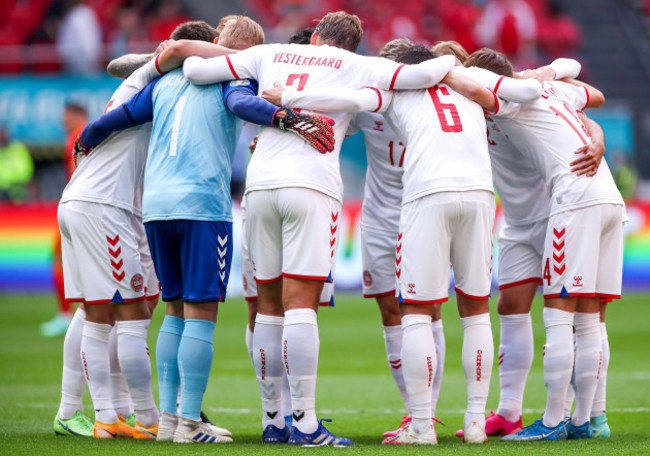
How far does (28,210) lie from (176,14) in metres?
5.85

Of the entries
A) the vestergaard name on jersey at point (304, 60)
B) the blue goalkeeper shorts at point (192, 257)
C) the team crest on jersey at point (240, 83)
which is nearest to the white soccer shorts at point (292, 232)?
the blue goalkeeper shorts at point (192, 257)

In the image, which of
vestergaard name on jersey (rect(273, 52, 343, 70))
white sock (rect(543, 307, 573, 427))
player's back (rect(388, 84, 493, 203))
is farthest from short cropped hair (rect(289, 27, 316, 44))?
white sock (rect(543, 307, 573, 427))

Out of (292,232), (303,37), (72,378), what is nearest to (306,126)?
(292,232)

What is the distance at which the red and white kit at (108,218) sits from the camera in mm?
6438

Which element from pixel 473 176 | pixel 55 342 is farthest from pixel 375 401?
pixel 55 342

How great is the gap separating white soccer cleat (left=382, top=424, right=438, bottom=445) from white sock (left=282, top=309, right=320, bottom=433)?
0.56 metres

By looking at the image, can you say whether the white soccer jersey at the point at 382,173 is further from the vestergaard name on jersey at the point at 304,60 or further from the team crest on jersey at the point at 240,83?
the team crest on jersey at the point at 240,83

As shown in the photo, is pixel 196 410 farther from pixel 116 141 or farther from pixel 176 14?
pixel 176 14

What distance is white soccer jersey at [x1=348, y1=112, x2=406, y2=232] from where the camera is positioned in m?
6.87

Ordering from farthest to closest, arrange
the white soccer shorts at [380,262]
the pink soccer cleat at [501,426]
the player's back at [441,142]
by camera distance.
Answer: the white soccer shorts at [380,262] → the pink soccer cleat at [501,426] → the player's back at [441,142]

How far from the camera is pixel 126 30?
19.3 m

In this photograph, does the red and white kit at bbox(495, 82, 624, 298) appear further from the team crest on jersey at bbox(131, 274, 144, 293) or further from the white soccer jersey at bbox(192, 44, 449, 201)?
the team crest on jersey at bbox(131, 274, 144, 293)

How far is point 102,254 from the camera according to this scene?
6.45 m

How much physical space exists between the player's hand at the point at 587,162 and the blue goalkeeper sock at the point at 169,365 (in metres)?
2.77
